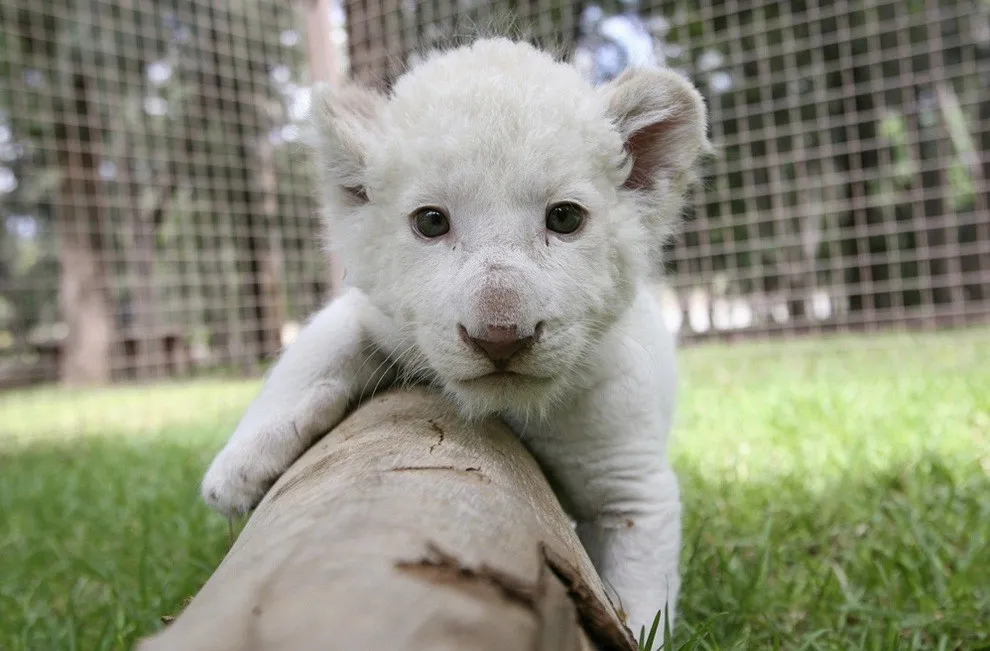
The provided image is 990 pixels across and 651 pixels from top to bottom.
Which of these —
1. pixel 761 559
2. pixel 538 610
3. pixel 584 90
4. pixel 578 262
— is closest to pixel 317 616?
pixel 538 610

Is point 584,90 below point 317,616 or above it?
above

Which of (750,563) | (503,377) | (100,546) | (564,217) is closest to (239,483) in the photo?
(503,377)

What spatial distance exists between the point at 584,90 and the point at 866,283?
845cm

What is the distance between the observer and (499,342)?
5.57ft

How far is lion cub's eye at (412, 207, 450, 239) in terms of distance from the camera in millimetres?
1932

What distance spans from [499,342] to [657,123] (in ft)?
3.06

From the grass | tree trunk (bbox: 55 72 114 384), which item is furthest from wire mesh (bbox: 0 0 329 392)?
the grass

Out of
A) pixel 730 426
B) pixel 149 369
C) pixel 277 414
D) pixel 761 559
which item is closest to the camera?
pixel 277 414

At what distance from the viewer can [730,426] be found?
16.3ft

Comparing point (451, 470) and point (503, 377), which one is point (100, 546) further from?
point (451, 470)

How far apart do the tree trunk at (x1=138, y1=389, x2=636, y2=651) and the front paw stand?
0.58m

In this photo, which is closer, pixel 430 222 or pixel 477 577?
pixel 477 577

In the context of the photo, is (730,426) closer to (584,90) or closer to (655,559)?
(655,559)

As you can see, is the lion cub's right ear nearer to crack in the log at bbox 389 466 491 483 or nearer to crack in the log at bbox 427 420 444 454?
crack in the log at bbox 427 420 444 454
